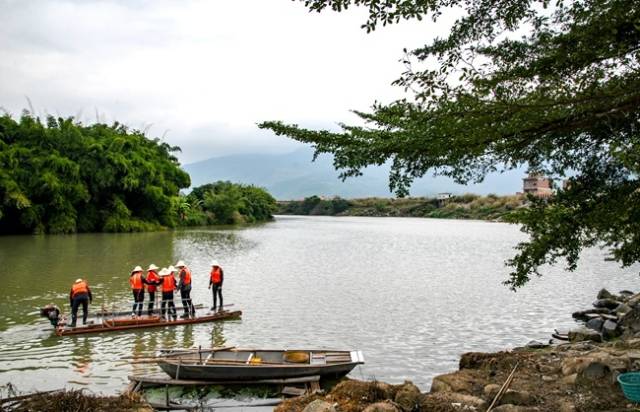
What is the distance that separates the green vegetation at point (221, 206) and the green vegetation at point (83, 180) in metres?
2.00

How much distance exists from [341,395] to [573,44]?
21.9 ft

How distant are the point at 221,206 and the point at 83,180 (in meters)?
27.6

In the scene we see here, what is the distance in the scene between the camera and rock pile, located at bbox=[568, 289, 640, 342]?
14641 mm

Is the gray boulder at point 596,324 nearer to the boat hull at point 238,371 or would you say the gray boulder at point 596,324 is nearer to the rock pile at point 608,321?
the rock pile at point 608,321

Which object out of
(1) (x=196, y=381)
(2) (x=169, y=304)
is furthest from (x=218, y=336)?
(1) (x=196, y=381)

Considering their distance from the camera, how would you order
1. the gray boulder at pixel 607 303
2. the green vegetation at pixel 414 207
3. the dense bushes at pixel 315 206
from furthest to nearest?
the dense bushes at pixel 315 206 → the green vegetation at pixel 414 207 → the gray boulder at pixel 607 303

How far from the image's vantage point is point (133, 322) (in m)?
16.9

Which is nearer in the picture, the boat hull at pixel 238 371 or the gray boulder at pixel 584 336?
the boat hull at pixel 238 371

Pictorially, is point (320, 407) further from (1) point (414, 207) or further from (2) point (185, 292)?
(1) point (414, 207)

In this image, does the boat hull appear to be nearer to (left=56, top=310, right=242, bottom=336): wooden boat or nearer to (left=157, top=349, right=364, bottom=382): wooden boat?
(left=157, top=349, right=364, bottom=382): wooden boat

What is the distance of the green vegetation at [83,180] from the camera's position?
51.3 metres

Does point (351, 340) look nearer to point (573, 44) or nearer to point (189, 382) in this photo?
point (189, 382)

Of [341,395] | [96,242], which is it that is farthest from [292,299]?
[96,242]

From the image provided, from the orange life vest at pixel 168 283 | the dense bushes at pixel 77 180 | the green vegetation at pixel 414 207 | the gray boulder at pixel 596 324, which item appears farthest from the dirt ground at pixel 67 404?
the green vegetation at pixel 414 207
